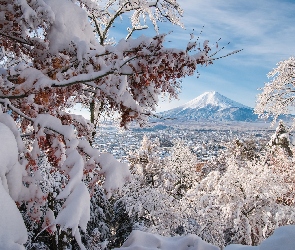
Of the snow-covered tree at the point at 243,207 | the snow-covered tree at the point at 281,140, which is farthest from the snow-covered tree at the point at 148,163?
the snow-covered tree at the point at 281,140

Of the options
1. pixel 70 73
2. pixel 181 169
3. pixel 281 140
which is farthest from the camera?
pixel 281 140

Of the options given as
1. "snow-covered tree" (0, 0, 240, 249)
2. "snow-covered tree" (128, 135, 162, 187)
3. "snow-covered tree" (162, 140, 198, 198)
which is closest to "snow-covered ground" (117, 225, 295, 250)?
"snow-covered tree" (0, 0, 240, 249)

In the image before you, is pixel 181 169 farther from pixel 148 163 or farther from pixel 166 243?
pixel 166 243

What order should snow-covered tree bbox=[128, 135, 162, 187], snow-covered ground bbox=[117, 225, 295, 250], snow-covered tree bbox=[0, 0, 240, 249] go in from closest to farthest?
snow-covered tree bbox=[0, 0, 240, 249], snow-covered ground bbox=[117, 225, 295, 250], snow-covered tree bbox=[128, 135, 162, 187]

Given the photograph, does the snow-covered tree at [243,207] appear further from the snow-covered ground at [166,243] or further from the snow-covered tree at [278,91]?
the snow-covered ground at [166,243]

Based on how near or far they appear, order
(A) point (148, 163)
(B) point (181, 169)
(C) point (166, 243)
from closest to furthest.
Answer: (C) point (166, 243), (A) point (148, 163), (B) point (181, 169)

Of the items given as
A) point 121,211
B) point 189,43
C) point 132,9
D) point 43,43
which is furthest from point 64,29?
point 121,211

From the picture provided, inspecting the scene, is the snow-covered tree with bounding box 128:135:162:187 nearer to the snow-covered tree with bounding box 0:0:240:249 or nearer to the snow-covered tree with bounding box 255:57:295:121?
the snow-covered tree with bounding box 255:57:295:121

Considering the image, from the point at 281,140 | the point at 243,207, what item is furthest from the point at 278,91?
the point at 281,140

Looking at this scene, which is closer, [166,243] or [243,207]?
[166,243]

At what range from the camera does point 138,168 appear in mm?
20516

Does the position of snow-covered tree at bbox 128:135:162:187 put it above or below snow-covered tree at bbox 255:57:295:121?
below

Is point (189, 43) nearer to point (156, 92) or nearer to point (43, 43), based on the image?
point (156, 92)

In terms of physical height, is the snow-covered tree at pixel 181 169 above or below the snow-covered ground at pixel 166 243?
below
